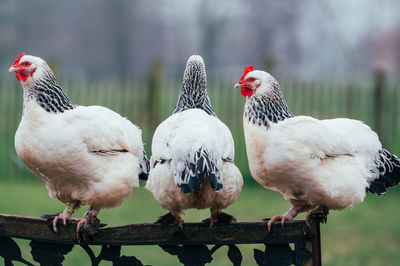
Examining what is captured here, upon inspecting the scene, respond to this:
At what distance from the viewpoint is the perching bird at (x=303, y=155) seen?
321 cm

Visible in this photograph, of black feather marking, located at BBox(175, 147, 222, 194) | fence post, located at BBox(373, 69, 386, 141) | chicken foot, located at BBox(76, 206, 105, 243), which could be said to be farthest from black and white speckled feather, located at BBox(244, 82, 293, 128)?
fence post, located at BBox(373, 69, 386, 141)

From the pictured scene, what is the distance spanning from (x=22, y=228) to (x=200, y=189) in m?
0.99

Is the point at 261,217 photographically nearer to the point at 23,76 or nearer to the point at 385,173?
the point at 385,173

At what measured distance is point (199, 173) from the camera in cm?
289

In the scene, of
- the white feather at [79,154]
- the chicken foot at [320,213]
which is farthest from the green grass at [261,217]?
the chicken foot at [320,213]

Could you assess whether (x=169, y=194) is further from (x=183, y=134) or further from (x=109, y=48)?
(x=109, y=48)

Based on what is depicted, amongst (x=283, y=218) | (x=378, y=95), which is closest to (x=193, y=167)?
(x=283, y=218)

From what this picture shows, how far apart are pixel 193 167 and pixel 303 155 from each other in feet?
2.27

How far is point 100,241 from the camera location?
3053mm

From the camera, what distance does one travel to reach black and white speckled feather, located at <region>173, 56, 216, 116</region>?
3.47 m

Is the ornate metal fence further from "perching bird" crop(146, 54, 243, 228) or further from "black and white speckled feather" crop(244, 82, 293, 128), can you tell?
"black and white speckled feather" crop(244, 82, 293, 128)

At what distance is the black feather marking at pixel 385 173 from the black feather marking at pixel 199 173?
45.8 inches

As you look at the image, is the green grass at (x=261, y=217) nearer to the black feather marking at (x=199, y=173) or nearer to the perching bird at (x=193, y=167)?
the perching bird at (x=193, y=167)

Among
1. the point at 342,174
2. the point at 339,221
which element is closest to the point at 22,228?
the point at 342,174
